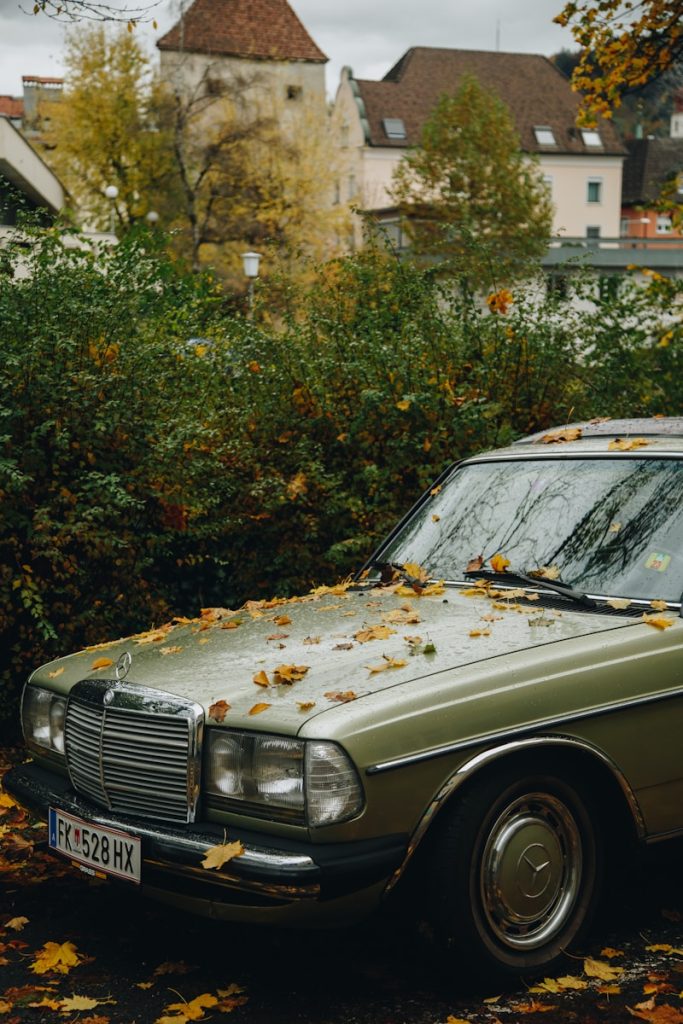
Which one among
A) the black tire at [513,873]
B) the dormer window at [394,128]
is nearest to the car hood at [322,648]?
the black tire at [513,873]

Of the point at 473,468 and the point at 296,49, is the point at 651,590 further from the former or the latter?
the point at 296,49

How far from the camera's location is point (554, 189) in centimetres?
7544

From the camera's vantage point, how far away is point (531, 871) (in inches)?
168

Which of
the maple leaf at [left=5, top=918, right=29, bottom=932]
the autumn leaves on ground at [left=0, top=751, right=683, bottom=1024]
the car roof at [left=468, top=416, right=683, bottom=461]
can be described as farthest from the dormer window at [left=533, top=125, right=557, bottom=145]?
the maple leaf at [left=5, top=918, right=29, bottom=932]

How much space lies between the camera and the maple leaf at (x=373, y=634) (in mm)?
4625

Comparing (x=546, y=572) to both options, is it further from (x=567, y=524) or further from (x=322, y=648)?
(x=322, y=648)

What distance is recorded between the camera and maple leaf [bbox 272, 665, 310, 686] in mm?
4277

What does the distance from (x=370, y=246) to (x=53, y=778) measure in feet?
23.3

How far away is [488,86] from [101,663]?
72.2 metres

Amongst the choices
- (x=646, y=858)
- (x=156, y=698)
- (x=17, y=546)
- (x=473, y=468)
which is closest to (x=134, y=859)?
(x=156, y=698)

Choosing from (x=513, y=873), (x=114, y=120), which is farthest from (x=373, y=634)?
(x=114, y=120)

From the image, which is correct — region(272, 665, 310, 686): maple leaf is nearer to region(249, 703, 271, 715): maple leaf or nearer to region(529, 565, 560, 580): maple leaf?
region(249, 703, 271, 715): maple leaf

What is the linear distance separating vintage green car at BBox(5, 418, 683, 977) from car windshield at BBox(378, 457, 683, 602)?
1cm

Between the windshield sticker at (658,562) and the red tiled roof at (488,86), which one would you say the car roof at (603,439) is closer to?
the windshield sticker at (658,562)
